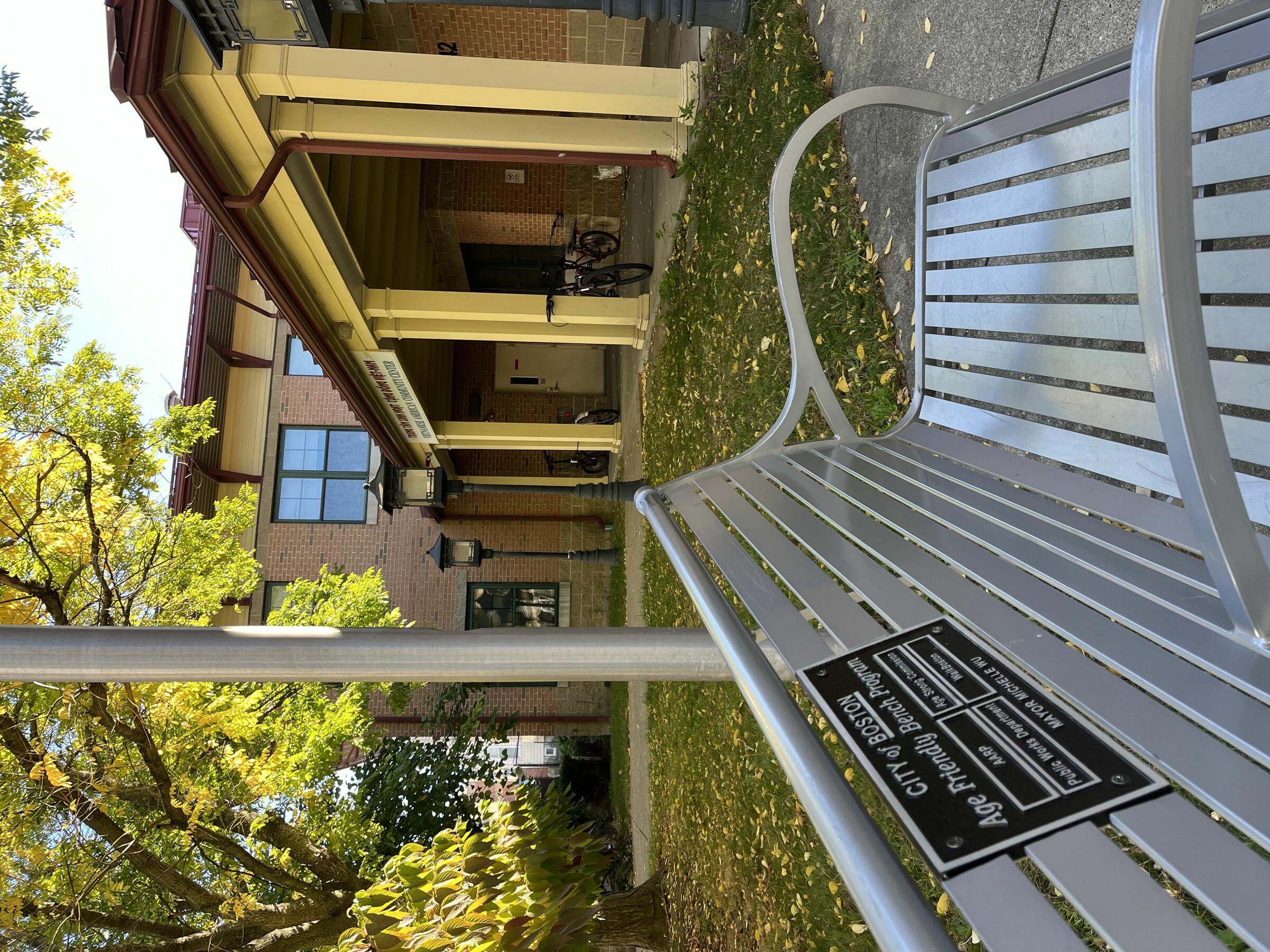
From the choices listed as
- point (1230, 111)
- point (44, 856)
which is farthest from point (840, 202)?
point (44, 856)

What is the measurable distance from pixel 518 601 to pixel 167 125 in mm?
12301

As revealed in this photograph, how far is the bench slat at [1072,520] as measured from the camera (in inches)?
54.9

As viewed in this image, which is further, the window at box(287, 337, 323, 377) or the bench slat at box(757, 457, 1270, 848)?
the window at box(287, 337, 323, 377)

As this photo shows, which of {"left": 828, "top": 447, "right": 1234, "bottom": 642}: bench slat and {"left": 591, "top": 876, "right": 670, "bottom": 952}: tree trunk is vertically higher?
{"left": 828, "top": 447, "right": 1234, "bottom": 642}: bench slat

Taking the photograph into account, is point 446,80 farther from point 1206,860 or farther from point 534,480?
point 534,480

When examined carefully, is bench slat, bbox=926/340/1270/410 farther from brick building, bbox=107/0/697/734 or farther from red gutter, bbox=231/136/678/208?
red gutter, bbox=231/136/678/208

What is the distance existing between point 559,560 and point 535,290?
207 inches

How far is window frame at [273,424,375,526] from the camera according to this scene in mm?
14867

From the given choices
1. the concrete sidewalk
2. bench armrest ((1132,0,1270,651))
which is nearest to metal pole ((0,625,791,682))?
bench armrest ((1132,0,1270,651))

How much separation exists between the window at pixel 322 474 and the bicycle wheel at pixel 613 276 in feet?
22.5

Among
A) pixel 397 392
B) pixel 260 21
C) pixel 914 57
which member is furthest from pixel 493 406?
pixel 914 57

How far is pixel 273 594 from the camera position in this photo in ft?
48.9

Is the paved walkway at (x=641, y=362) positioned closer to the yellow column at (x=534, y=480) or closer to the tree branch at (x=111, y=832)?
the yellow column at (x=534, y=480)

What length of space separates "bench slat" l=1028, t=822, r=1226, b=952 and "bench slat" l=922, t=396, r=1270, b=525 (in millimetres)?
646
